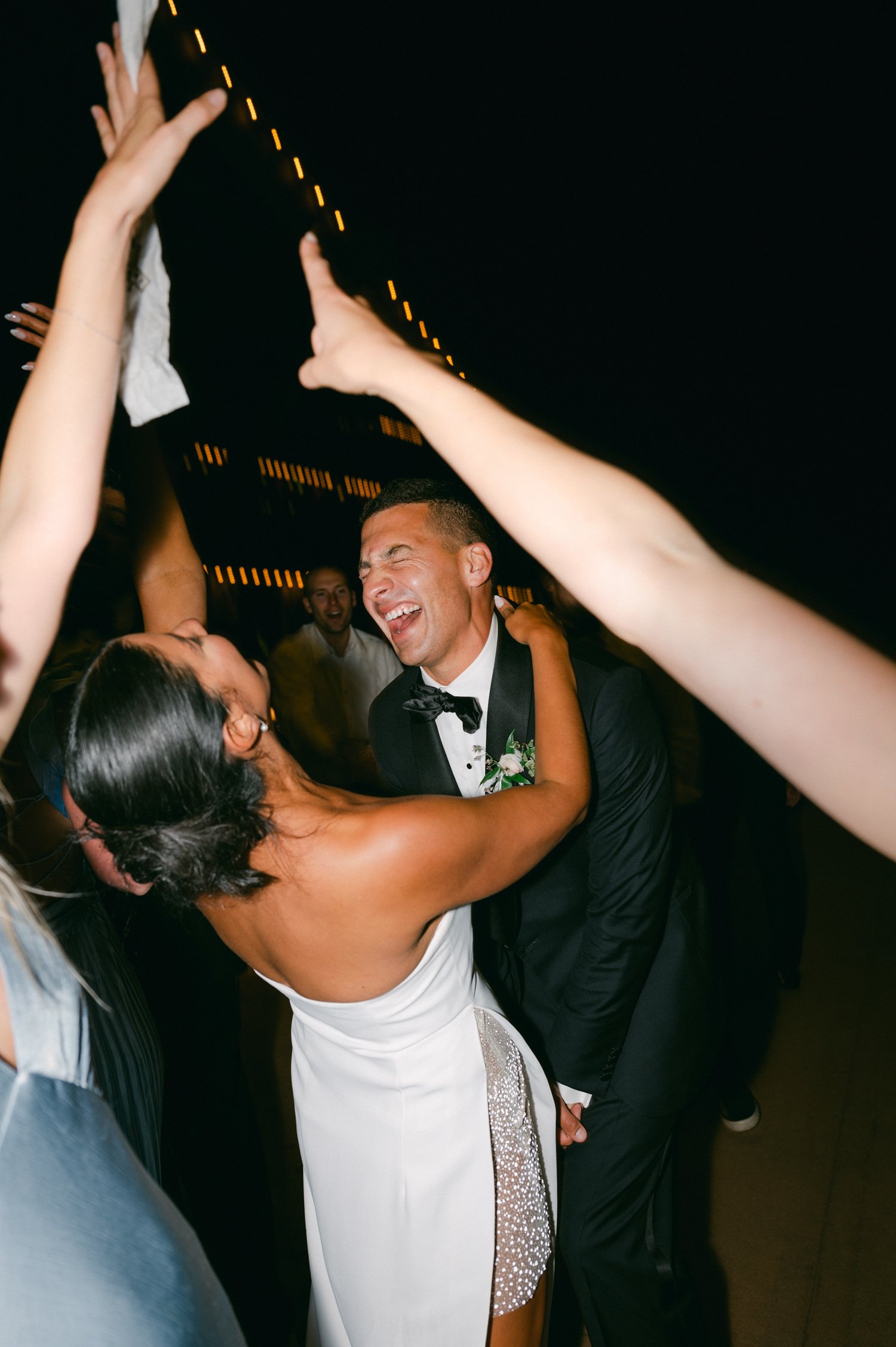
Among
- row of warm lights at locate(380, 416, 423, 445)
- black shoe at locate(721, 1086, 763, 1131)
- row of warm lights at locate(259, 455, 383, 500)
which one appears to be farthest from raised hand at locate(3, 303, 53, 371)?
row of warm lights at locate(380, 416, 423, 445)

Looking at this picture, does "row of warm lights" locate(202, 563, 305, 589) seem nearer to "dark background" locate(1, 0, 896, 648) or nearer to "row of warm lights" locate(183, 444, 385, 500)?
"dark background" locate(1, 0, 896, 648)

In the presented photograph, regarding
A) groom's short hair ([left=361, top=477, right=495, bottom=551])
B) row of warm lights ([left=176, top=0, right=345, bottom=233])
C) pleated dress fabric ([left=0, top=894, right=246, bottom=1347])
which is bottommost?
pleated dress fabric ([left=0, top=894, right=246, bottom=1347])

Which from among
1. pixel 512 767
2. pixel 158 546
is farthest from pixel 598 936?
pixel 158 546

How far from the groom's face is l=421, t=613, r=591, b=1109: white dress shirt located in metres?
0.08

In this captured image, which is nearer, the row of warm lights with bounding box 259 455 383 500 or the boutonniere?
the boutonniere

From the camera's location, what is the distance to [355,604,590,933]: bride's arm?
1.36 metres

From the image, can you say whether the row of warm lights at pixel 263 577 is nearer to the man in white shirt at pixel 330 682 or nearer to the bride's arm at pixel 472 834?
the man in white shirt at pixel 330 682

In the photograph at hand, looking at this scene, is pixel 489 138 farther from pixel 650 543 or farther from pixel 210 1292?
pixel 210 1292

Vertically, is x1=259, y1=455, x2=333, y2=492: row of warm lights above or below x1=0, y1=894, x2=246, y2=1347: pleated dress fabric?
above

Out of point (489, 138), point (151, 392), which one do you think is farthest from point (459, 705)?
point (489, 138)

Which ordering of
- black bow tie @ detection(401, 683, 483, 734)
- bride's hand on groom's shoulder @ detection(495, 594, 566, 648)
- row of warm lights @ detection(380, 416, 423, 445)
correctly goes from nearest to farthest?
bride's hand on groom's shoulder @ detection(495, 594, 566, 648), black bow tie @ detection(401, 683, 483, 734), row of warm lights @ detection(380, 416, 423, 445)

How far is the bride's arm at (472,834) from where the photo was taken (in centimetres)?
136

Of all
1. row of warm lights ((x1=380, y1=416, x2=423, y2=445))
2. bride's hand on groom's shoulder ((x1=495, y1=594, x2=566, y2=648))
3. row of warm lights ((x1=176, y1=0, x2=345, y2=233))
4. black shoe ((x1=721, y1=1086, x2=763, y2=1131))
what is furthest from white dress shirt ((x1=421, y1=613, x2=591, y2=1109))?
row of warm lights ((x1=380, y1=416, x2=423, y2=445))

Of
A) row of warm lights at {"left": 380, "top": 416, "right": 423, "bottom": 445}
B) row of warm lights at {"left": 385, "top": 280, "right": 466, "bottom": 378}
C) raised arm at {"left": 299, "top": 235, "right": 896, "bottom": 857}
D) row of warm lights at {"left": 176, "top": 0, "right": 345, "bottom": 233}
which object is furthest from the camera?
row of warm lights at {"left": 380, "top": 416, "right": 423, "bottom": 445}
